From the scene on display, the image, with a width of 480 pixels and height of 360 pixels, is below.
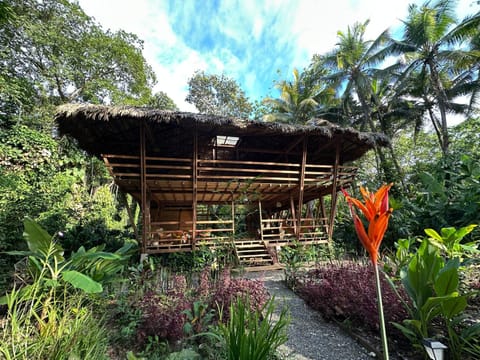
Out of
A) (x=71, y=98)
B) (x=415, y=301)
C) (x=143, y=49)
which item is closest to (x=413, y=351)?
(x=415, y=301)

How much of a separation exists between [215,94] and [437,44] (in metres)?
14.1

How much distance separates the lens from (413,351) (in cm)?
236

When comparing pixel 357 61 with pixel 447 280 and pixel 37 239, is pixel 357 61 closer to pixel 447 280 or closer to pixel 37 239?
pixel 447 280

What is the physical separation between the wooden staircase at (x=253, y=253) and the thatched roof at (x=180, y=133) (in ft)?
11.0

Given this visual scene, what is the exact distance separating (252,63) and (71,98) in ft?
33.7

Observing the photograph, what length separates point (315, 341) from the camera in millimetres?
2686

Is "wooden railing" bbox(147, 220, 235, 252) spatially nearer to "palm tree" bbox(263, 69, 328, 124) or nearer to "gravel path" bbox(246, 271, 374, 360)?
"gravel path" bbox(246, 271, 374, 360)

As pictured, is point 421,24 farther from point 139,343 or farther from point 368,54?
point 139,343

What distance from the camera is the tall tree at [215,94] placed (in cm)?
1670

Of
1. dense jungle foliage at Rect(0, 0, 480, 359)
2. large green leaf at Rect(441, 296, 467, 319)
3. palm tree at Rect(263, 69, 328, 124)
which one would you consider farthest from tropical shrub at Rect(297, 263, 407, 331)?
palm tree at Rect(263, 69, 328, 124)

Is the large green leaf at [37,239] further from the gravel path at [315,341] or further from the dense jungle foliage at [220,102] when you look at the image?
the gravel path at [315,341]

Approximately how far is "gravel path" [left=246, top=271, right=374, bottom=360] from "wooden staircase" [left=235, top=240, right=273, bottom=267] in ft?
9.77

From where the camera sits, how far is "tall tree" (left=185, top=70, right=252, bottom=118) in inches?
658

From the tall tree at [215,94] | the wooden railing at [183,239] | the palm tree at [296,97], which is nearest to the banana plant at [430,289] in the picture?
the wooden railing at [183,239]
